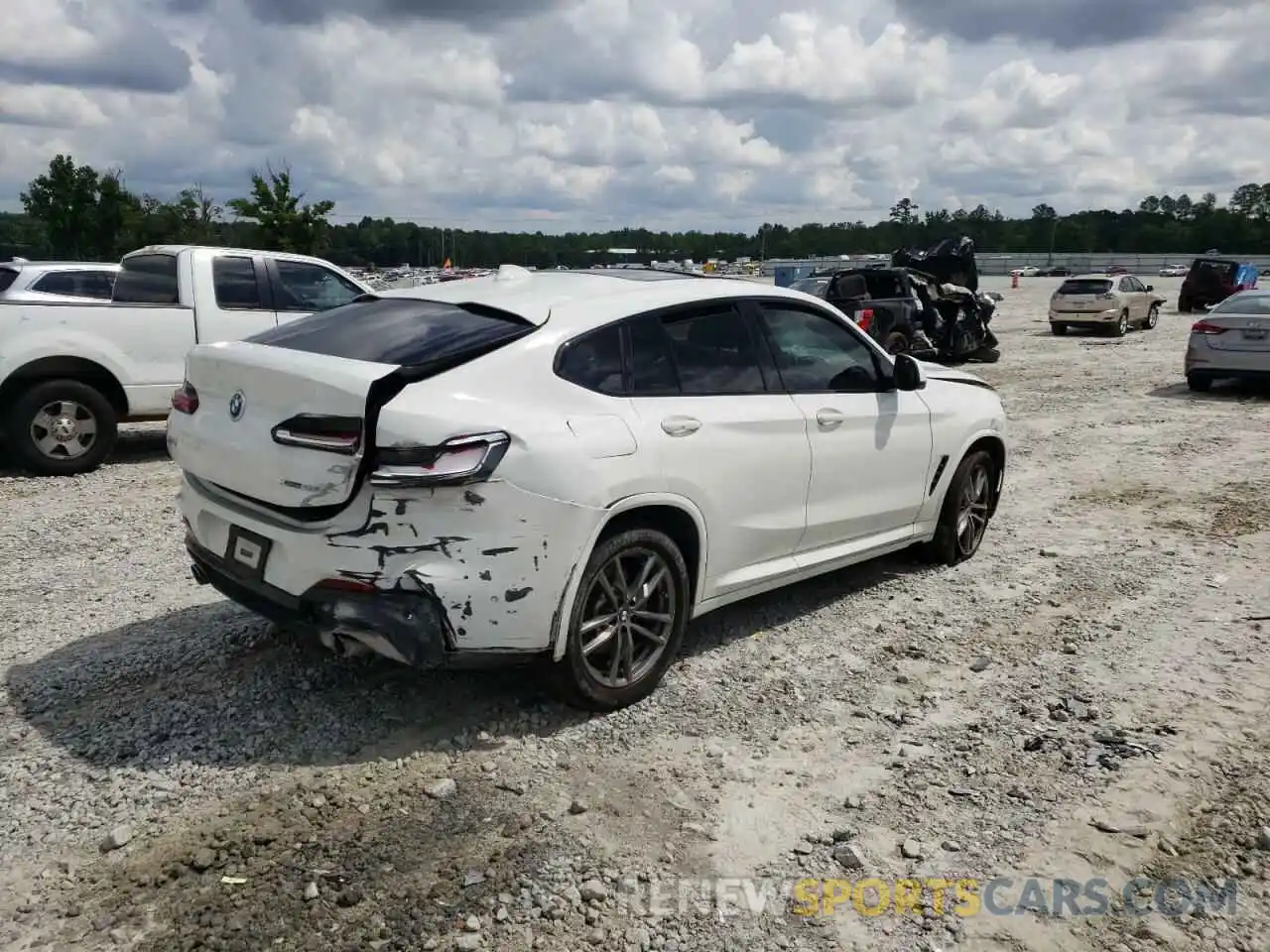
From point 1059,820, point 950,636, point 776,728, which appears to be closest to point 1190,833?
point 1059,820

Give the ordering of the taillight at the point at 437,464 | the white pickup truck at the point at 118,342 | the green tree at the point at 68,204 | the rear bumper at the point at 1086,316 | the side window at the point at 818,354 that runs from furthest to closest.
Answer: the green tree at the point at 68,204
the rear bumper at the point at 1086,316
the white pickup truck at the point at 118,342
the side window at the point at 818,354
the taillight at the point at 437,464

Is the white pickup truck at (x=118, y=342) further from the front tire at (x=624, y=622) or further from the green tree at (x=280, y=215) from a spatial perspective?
the green tree at (x=280, y=215)

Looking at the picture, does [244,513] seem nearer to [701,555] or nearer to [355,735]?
[355,735]

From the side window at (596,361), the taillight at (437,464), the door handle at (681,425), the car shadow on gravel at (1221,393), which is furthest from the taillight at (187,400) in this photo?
the car shadow on gravel at (1221,393)

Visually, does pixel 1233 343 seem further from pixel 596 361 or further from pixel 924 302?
pixel 596 361

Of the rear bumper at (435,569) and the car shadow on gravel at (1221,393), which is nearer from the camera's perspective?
the rear bumper at (435,569)

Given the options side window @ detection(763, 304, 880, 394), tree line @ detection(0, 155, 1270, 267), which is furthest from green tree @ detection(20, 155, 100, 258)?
side window @ detection(763, 304, 880, 394)

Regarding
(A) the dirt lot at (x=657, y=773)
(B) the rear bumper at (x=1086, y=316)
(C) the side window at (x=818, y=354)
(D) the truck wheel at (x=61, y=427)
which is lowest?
(A) the dirt lot at (x=657, y=773)

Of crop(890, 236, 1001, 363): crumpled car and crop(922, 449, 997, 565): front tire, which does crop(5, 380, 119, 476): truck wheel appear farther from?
crop(890, 236, 1001, 363): crumpled car

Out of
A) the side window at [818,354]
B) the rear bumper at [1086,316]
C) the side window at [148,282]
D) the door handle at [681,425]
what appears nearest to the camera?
the door handle at [681,425]

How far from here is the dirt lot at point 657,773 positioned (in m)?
2.99

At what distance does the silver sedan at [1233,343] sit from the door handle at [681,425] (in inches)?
492

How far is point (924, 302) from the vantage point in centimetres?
1831

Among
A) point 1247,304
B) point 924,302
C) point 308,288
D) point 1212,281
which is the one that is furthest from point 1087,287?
point 308,288
